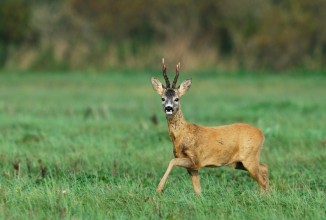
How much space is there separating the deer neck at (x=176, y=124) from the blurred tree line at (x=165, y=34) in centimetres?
2331

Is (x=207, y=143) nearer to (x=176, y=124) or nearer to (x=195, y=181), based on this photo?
(x=176, y=124)

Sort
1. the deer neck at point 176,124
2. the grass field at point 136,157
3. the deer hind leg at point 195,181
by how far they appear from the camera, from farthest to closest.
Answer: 1. the deer neck at point 176,124
2. the deer hind leg at point 195,181
3. the grass field at point 136,157

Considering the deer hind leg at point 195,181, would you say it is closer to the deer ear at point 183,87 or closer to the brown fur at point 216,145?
the brown fur at point 216,145

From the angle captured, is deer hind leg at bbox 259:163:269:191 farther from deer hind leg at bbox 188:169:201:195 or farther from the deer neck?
the deer neck

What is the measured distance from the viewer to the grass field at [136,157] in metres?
8.00

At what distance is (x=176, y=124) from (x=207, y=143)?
0.40m

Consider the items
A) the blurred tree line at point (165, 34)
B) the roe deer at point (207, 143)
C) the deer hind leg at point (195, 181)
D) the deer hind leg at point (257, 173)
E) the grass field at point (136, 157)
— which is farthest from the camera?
the blurred tree line at point (165, 34)

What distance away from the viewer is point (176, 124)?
385 inches

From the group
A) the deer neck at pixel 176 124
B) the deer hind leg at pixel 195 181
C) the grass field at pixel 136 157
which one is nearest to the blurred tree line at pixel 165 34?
the grass field at pixel 136 157

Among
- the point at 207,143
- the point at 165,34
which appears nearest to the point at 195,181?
the point at 207,143

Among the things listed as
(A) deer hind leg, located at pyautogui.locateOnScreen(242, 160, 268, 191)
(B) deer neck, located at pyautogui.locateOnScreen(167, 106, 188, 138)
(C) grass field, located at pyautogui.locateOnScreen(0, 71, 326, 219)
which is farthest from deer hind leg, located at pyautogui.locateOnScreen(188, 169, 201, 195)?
(A) deer hind leg, located at pyautogui.locateOnScreen(242, 160, 268, 191)

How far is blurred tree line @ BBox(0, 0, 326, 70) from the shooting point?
34.0m

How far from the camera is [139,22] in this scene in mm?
37219

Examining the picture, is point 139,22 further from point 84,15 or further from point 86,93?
point 86,93
